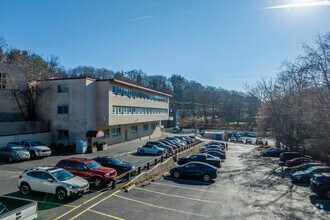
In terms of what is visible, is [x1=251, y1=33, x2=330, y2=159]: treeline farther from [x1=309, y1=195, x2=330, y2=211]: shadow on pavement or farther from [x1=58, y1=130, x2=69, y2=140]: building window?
[x1=58, y1=130, x2=69, y2=140]: building window

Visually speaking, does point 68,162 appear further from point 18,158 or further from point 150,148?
point 150,148

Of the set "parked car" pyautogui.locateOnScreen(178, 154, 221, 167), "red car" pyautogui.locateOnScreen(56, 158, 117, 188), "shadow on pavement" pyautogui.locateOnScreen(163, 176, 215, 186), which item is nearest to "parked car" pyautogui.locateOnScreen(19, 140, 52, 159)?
"red car" pyautogui.locateOnScreen(56, 158, 117, 188)

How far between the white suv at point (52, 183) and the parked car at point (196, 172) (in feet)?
29.1

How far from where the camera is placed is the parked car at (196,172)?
837 inches

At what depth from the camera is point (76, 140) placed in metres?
33.5

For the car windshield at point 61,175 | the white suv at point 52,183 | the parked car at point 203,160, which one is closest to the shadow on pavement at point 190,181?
the parked car at point 203,160

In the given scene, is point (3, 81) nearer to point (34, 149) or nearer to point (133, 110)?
point (34, 149)

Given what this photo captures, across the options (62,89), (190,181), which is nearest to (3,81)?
(62,89)

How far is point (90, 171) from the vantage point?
56.5ft

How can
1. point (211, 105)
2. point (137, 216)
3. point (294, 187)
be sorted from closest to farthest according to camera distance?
point (137, 216) → point (294, 187) → point (211, 105)

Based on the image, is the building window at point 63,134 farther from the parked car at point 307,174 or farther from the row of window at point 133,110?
the parked car at point 307,174

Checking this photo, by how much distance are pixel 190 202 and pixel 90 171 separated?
6841 mm

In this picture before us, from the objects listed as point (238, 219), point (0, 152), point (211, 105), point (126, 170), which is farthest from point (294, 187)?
point (211, 105)

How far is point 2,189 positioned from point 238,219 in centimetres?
1378
